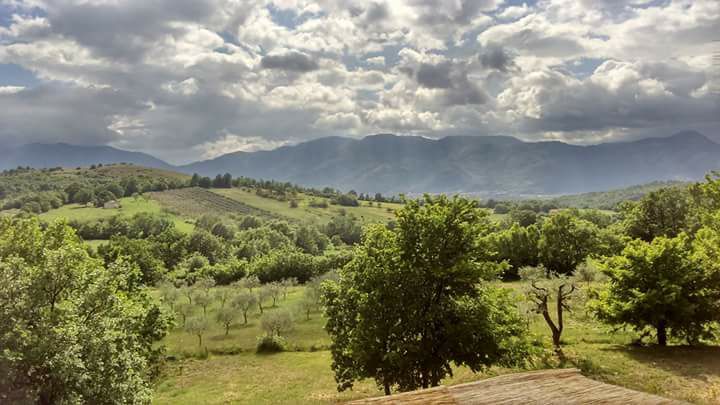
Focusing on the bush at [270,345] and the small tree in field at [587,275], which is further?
the small tree in field at [587,275]

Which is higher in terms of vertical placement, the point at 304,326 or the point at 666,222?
the point at 666,222

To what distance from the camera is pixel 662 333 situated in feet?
124

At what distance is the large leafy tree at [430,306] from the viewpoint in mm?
25109

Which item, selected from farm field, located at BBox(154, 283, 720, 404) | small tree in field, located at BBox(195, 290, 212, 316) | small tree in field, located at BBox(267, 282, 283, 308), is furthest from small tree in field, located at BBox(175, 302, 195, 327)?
small tree in field, located at BBox(267, 282, 283, 308)

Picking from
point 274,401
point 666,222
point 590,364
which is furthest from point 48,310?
point 666,222

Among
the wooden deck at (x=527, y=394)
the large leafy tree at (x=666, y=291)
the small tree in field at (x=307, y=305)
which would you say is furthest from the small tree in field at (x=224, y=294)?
the wooden deck at (x=527, y=394)

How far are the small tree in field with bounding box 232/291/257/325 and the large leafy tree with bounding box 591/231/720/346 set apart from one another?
207 feet

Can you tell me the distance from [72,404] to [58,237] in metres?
23.2

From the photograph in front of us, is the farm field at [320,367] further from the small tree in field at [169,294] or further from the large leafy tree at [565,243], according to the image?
the large leafy tree at [565,243]

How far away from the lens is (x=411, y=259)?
86.6ft

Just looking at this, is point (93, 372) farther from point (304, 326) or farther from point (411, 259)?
point (304, 326)

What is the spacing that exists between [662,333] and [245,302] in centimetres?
6803

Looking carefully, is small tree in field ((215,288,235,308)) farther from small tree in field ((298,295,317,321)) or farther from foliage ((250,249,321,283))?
foliage ((250,249,321,283))

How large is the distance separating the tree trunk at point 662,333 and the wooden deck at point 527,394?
42031 millimetres
